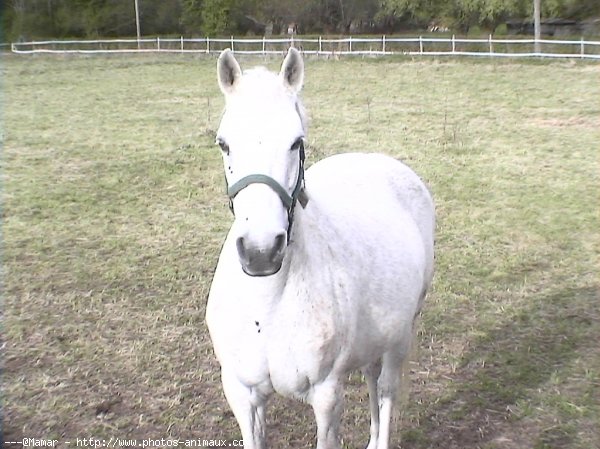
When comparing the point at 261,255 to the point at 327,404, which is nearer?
the point at 261,255

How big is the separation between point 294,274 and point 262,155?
46 cm

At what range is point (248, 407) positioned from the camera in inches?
83.1

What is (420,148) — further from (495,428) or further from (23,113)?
(23,113)

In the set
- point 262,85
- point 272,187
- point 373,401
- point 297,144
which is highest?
point 262,85

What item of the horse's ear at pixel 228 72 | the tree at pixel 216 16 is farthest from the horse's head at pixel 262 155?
the tree at pixel 216 16

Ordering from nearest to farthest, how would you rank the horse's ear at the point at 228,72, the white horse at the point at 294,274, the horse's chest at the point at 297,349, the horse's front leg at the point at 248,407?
the white horse at the point at 294,274
the horse's ear at the point at 228,72
the horse's chest at the point at 297,349
the horse's front leg at the point at 248,407

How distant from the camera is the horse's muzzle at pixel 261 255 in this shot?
161cm

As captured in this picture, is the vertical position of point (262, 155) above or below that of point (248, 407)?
above

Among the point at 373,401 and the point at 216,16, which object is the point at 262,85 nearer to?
the point at 373,401

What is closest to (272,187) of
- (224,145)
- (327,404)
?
(224,145)

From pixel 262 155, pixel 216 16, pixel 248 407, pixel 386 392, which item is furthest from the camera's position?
pixel 216 16

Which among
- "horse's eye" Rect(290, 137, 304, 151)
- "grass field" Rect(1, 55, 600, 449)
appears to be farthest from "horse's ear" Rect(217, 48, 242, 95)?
"grass field" Rect(1, 55, 600, 449)

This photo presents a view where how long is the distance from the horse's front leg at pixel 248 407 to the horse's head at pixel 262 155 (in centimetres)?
60

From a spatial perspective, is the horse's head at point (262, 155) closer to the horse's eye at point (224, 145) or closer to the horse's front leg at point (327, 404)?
the horse's eye at point (224, 145)
